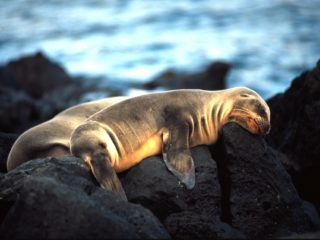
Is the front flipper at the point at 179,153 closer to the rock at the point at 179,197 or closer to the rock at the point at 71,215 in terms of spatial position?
the rock at the point at 179,197

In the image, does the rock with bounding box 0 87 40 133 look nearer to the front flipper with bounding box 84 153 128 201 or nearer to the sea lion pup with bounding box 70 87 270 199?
the sea lion pup with bounding box 70 87 270 199

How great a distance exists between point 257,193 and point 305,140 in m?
1.60

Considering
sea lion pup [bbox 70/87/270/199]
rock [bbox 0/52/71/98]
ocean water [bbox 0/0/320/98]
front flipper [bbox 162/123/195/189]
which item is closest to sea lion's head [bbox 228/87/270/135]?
sea lion pup [bbox 70/87/270/199]

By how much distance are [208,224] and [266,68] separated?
48.1 ft

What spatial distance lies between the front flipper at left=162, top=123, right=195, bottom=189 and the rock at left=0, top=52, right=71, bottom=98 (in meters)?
10.4

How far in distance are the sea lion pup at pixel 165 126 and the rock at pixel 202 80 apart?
950 cm

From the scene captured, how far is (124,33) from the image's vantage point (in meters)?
25.2

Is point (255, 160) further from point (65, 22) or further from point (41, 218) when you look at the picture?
point (65, 22)

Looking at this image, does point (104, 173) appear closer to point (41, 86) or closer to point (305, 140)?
point (305, 140)

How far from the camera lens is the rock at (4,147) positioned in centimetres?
624

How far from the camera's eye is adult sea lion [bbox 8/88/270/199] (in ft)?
Answer: 16.7

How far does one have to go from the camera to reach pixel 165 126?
543 cm

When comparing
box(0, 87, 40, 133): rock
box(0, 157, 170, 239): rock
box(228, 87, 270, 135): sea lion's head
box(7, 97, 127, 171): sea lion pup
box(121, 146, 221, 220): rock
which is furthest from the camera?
box(0, 87, 40, 133): rock

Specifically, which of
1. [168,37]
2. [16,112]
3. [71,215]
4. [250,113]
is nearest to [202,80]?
[16,112]
